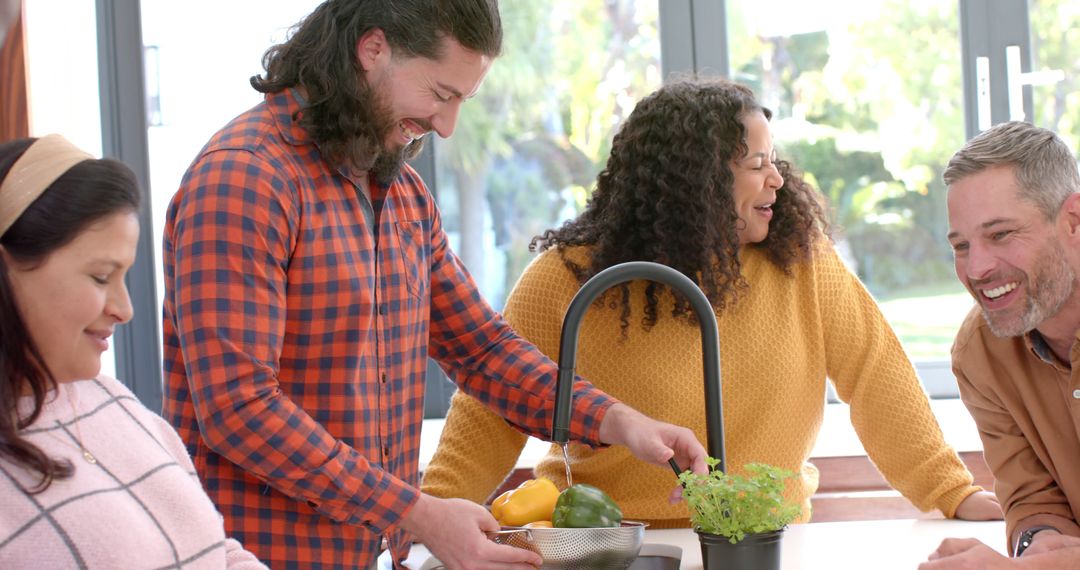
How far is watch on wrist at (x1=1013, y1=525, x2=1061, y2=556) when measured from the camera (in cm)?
176

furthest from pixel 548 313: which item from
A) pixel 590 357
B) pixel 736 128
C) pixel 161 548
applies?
pixel 161 548

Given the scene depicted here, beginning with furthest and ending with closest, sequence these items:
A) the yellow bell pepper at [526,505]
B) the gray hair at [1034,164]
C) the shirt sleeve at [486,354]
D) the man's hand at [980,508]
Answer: the man's hand at [980,508] → the shirt sleeve at [486,354] → the gray hair at [1034,164] → the yellow bell pepper at [526,505]

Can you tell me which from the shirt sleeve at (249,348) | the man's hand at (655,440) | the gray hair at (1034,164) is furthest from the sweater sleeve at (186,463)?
the gray hair at (1034,164)

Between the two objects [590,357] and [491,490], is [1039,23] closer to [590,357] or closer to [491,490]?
[590,357]

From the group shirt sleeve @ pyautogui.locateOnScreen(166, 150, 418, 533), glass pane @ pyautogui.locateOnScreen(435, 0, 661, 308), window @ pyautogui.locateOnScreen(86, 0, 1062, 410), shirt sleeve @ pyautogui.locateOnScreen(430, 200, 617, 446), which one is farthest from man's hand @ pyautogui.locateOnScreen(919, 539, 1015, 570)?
glass pane @ pyautogui.locateOnScreen(435, 0, 661, 308)

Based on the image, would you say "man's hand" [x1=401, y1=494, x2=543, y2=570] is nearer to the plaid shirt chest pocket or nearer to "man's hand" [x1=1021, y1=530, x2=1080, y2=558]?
the plaid shirt chest pocket

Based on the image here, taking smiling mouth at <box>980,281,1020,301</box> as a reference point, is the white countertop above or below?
below

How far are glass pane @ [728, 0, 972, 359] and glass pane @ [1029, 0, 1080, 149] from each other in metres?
0.21

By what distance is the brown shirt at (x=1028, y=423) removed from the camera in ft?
5.99

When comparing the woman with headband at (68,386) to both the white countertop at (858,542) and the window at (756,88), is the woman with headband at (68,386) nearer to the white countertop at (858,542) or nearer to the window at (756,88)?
the white countertop at (858,542)

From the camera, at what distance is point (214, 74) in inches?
138

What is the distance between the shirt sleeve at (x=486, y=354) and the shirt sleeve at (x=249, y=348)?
1.29ft

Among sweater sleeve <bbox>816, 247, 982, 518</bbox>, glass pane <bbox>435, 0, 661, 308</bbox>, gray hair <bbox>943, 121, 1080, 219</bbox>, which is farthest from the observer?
glass pane <bbox>435, 0, 661, 308</bbox>

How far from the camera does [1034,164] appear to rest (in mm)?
1783
